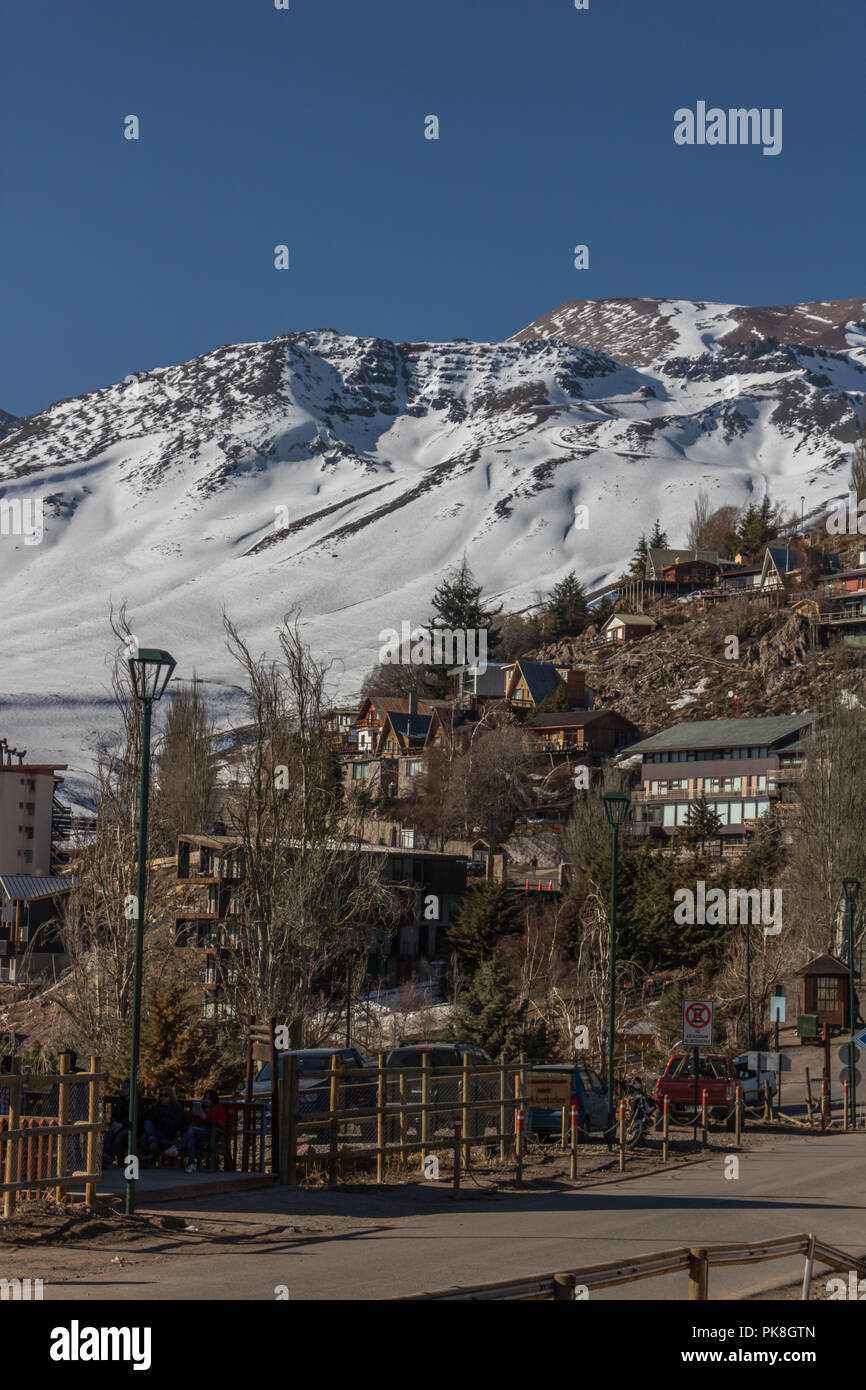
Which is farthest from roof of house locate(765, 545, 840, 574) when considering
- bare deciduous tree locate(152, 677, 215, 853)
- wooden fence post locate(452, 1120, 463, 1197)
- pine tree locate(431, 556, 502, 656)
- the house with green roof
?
wooden fence post locate(452, 1120, 463, 1197)

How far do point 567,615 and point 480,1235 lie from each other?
5815 inches

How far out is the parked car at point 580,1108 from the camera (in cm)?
2783

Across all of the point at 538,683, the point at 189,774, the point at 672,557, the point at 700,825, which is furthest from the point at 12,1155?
the point at 672,557

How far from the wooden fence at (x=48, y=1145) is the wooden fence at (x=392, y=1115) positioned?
10.5 ft

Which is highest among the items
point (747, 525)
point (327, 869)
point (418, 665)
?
point (747, 525)

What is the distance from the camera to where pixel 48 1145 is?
17.0 meters

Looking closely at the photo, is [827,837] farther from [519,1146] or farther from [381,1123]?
[381,1123]

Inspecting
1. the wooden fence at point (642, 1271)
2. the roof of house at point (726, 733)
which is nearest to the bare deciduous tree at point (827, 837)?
the roof of house at point (726, 733)

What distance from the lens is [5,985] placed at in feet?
235

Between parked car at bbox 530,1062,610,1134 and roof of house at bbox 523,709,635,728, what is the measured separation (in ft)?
265
